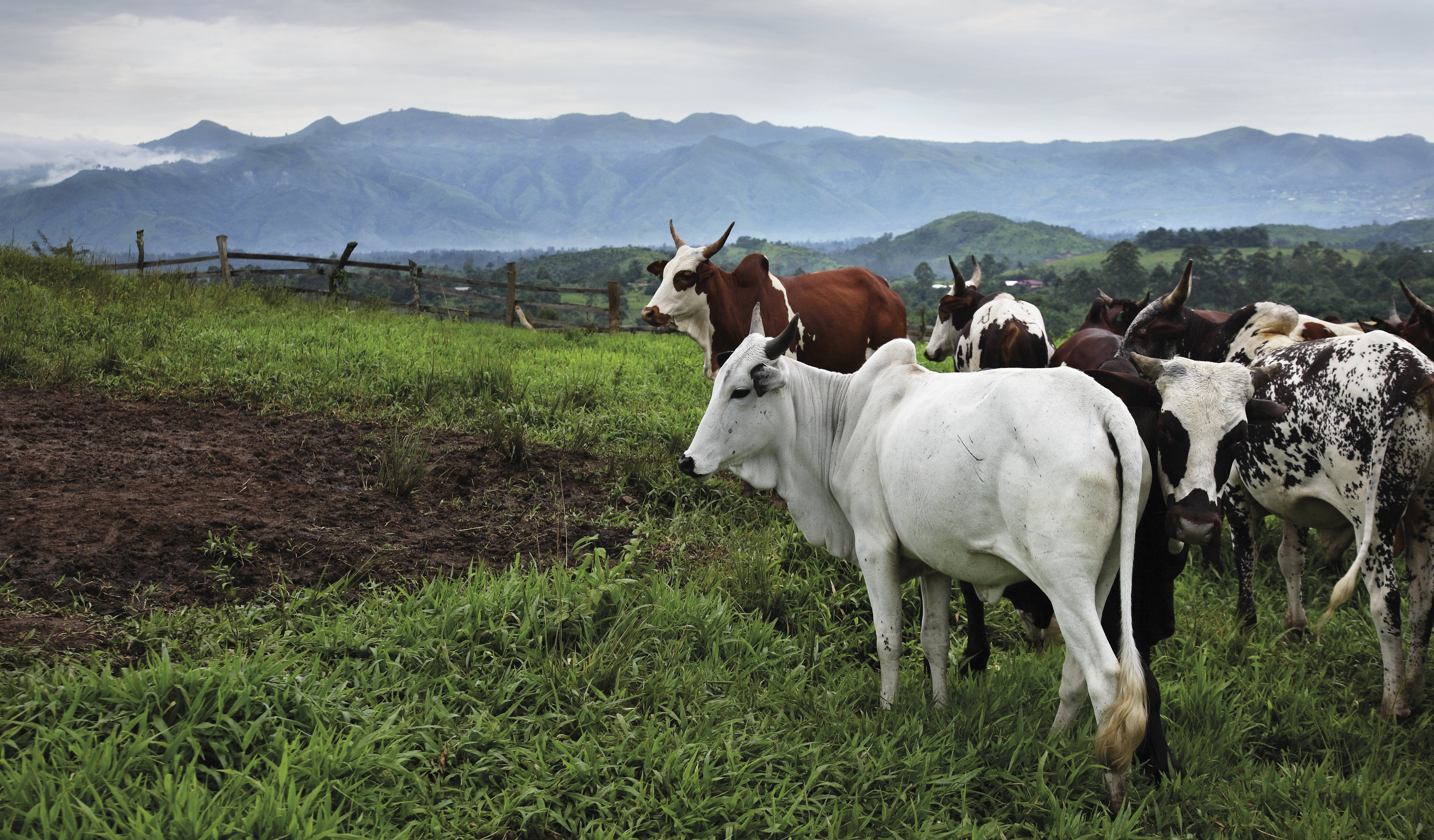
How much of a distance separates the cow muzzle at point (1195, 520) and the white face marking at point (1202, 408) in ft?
0.10

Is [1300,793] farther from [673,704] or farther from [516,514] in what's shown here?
[516,514]

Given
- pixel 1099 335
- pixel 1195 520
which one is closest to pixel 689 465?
pixel 1195 520

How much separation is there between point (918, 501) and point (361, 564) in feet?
10.3

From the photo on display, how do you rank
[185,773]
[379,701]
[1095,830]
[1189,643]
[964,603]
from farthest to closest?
[964,603] → [1189,643] → [379,701] → [1095,830] → [185,773]

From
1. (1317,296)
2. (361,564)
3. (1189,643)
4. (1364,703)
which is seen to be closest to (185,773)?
(361,564)

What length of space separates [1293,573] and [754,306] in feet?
14.3

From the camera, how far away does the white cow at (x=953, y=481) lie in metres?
2.73

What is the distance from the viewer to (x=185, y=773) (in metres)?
2.59

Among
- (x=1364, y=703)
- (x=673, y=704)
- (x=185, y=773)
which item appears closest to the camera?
(x=185, y=773)

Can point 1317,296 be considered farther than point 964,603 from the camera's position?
Yes

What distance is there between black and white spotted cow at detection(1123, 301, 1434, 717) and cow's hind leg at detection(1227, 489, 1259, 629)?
0.31 metres

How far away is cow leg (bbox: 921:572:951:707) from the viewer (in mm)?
3740

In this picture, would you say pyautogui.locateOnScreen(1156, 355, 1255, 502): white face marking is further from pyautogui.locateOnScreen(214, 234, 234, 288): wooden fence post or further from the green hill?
the green hill

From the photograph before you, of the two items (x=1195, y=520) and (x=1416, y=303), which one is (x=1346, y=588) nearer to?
(x=1416, y=303)
